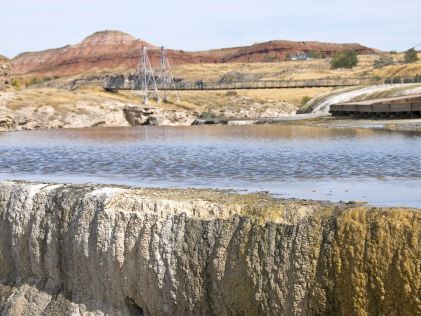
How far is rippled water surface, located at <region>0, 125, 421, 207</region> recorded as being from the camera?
616 inches

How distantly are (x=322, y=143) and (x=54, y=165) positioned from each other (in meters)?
10.5

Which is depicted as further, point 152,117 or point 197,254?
point 152,117

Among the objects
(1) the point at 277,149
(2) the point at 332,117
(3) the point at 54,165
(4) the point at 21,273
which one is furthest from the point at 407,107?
(4) the point at 21,273

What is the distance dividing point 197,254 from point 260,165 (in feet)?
33.8

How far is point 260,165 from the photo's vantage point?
20922 millimetres

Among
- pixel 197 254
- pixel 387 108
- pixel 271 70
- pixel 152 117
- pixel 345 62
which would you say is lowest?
pixel 152 117

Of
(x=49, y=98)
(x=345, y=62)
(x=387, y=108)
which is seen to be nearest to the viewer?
(x=387, y=108)

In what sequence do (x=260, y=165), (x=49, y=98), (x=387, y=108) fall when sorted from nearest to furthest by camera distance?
(x=260, y=165), (x=387, y=108), (x=49, y=98)

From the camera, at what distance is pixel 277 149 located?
87.4 ft

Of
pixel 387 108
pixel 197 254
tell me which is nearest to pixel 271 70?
pixel 387 108

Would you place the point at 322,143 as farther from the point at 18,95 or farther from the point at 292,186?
the point at 18,95

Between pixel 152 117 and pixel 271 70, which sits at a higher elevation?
pixel 271 70

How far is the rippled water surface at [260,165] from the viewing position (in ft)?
51.3

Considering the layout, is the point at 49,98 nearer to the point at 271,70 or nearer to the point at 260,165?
the point at 260,165
